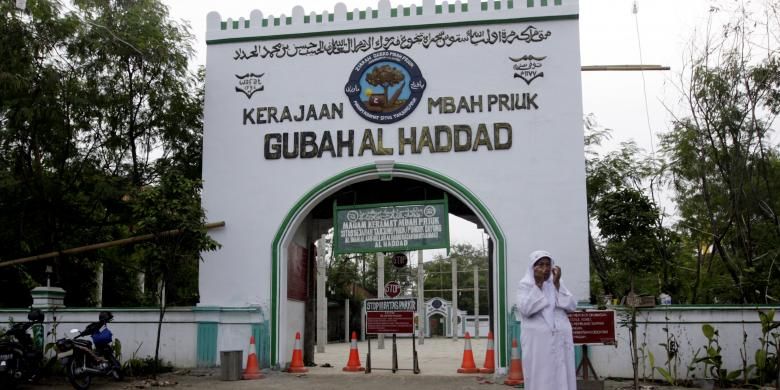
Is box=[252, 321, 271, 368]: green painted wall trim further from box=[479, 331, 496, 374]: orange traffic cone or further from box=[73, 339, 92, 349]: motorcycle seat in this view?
box=[479, 331, 496, 374]: orange traffic cone

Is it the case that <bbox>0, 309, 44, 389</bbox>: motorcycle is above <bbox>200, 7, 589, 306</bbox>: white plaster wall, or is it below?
below

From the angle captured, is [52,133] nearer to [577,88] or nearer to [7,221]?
[7,221]

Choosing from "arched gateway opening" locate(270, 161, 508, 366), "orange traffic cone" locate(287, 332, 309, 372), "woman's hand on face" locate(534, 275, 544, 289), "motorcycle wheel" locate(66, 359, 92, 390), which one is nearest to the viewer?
"woman's hand on face" locate(534, 275, 544, 289)

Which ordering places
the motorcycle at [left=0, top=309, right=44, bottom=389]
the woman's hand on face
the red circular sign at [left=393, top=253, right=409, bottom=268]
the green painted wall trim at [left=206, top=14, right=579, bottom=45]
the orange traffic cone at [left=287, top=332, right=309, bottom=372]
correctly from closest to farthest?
the woman's hand on face
the motorcycle at [left=0, top=309, right=44, bottom=389]
the green painted wall trim at [left=206, top=14, right=579, bottom=45]
the orange traffic cone at [left=287, top=332, right=309, bottom=372]
the red circular sign at [left=393, top=253, right=409, bottom=268]

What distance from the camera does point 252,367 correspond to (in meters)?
11.9

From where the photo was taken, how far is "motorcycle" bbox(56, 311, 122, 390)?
1045cm

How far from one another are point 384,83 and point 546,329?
750 centimetres

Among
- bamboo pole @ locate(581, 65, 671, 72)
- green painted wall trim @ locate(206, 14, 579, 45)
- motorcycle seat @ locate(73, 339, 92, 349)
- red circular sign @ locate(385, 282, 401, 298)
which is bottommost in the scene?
motorcycle seat @ locate(73, 339, 92, 349)

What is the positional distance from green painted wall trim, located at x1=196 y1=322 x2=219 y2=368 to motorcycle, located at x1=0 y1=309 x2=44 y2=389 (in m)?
2.53

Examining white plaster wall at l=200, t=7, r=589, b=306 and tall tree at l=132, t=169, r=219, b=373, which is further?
→ white plaster wall at l=200, t=7, r=589, b=306

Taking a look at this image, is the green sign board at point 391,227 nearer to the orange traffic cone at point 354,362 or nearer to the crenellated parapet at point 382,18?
the orange traffic cone at point 354,362

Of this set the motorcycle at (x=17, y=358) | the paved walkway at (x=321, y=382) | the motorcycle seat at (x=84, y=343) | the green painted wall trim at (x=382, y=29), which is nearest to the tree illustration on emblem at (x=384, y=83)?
the green painted wall trim at (x=382, y=29)

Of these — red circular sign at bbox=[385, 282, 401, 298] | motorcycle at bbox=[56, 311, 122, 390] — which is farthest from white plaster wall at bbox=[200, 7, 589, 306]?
red circular sign at bbox=[385, 282, 401, 298]

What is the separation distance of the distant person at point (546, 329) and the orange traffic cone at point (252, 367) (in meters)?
6.54
